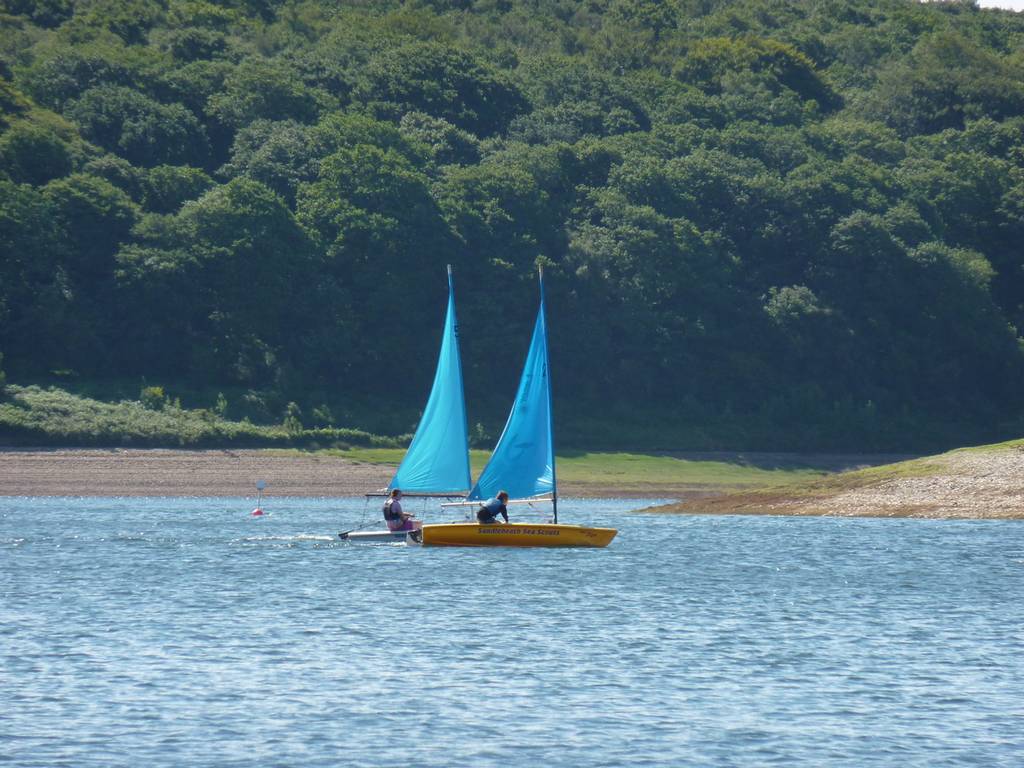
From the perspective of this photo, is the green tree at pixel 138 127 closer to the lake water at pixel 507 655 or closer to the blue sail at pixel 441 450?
the lake water at pixel 507 655

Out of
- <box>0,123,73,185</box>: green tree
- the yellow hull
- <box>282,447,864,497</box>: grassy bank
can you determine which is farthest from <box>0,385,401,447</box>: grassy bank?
the yellow hull

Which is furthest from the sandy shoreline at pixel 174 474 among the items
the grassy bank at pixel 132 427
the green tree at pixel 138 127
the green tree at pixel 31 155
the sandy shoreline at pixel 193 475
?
the green tree at pixel 138 127

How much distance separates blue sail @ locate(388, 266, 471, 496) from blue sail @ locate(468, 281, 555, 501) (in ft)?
3.26

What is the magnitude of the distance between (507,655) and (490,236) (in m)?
79.9

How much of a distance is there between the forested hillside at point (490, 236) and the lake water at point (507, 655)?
46175 millimetres

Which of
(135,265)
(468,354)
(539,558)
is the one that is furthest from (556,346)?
(539,558)

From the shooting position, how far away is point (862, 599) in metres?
38.9

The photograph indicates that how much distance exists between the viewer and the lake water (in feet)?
72.8

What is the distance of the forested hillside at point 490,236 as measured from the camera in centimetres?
9800

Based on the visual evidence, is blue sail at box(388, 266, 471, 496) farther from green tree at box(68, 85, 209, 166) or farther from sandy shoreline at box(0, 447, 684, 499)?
green tree at box(68, 85, 209, 166)

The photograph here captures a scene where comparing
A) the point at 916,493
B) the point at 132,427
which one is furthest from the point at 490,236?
the point at 916,493

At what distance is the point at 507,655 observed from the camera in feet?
97.1

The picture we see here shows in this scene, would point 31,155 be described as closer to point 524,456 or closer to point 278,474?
point 278,474

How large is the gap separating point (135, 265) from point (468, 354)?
20.7 metres
